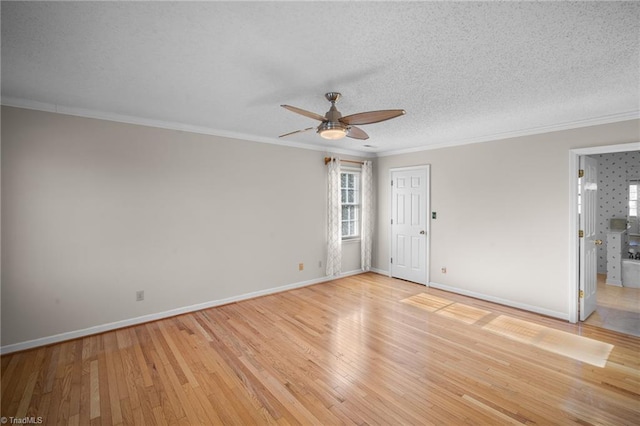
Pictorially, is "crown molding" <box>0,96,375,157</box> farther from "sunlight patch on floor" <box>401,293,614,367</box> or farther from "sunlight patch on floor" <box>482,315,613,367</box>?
"sunlight patch on floor" <box>482,315,613,367</box>

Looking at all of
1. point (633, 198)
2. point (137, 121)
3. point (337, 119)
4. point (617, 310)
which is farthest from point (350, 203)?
point (633, 198)

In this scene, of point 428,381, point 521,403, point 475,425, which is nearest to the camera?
point 475,425

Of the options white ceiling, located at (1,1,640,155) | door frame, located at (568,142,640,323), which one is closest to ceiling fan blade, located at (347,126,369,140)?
white ceiling, located at (1,1,640,155)

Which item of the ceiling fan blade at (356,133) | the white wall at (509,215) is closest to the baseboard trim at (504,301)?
the white wall at (509,215)

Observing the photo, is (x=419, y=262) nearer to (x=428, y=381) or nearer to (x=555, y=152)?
(x=555, y=152)

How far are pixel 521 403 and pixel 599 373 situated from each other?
1.00 metres

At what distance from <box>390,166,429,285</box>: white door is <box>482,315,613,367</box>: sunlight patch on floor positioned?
1.69 m

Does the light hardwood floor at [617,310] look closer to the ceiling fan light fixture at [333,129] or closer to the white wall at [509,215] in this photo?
the white wall at [509,215]

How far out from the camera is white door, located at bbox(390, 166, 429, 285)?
5113 millimetres

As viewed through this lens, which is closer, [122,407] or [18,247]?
[122,407]

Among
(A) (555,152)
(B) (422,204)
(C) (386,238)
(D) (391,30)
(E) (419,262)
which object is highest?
(D) (391,30)

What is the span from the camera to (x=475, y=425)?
1.89 metres

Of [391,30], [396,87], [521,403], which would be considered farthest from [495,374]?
[391,30]

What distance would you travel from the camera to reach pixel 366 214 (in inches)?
229
